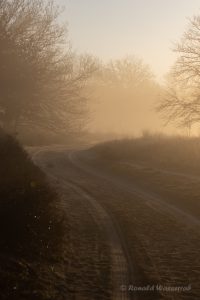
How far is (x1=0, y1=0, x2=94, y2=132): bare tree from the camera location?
119ft

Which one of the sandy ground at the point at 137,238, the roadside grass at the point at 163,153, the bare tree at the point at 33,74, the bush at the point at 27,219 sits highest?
the bare tree at the point at 33,74

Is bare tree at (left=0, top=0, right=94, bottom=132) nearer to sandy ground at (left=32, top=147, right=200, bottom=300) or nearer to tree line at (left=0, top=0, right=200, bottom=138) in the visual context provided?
tree line at (left=0, top=0, right=200, bottom=138)

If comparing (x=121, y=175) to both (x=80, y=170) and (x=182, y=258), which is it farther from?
(x=182, y=258)

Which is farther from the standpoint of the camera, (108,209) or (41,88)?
(41,88)

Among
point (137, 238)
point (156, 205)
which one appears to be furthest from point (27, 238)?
point (156, 205)

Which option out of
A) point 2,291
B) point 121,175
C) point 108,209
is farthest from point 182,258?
point 121,175

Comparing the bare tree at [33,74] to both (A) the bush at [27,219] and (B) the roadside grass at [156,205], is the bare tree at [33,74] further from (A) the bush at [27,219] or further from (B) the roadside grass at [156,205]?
(A) the bush at [27,219]

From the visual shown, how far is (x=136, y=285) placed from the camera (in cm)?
794

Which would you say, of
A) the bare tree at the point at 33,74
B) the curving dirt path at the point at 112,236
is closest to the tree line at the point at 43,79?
the bare tree at the point at 33,74

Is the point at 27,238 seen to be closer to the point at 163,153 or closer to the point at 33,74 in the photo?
the point at 163,153

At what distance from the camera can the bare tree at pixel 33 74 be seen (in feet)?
119

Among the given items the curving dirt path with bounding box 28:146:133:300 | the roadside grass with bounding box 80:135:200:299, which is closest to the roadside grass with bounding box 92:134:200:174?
the roadside grass with bounding box 80:135:200:299

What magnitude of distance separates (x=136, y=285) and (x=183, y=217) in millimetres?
5904

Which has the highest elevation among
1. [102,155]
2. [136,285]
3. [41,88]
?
[41,88]
